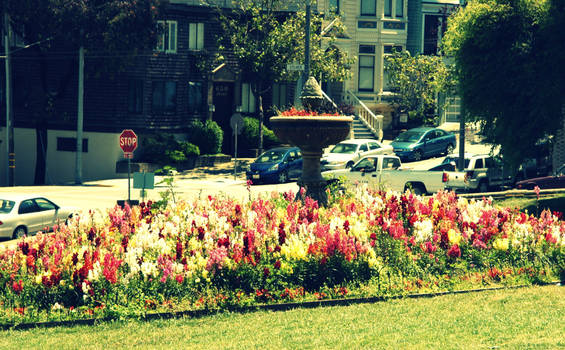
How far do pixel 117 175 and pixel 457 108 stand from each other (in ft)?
86.8

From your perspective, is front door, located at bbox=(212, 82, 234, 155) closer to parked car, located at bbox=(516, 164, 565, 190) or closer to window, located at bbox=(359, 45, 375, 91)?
window, located at bbox=(359, 45, 375, 91)

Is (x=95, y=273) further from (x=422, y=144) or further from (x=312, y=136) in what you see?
(x=422, y=144)

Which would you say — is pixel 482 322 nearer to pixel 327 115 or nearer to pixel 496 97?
pixel 327 115

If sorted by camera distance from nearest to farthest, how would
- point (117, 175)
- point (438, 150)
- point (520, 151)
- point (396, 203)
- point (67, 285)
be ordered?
point (67, 285) < point (396, 203) < point (520, 151) < point (117, 175) < point (438, 150)

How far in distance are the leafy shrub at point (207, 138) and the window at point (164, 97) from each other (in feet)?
5.62

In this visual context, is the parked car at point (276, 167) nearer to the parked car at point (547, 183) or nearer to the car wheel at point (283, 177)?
the car wheel at point (283, 177)

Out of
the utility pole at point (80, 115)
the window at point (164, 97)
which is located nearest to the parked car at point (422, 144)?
the window at point (164, 97)

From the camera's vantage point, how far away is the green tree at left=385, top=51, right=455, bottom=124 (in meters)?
55.2

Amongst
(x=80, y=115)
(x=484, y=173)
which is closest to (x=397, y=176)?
(x=484, y=173)

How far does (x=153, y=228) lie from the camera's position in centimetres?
1789

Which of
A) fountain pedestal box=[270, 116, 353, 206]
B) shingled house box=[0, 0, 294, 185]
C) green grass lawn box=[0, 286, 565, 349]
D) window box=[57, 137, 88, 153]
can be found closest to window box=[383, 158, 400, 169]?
fountain pedestal box=[270, 116, 353, 206]

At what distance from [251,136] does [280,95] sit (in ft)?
16.9

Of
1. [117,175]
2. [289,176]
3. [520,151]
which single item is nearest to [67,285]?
[520,151]

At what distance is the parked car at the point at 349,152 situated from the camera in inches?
1610
